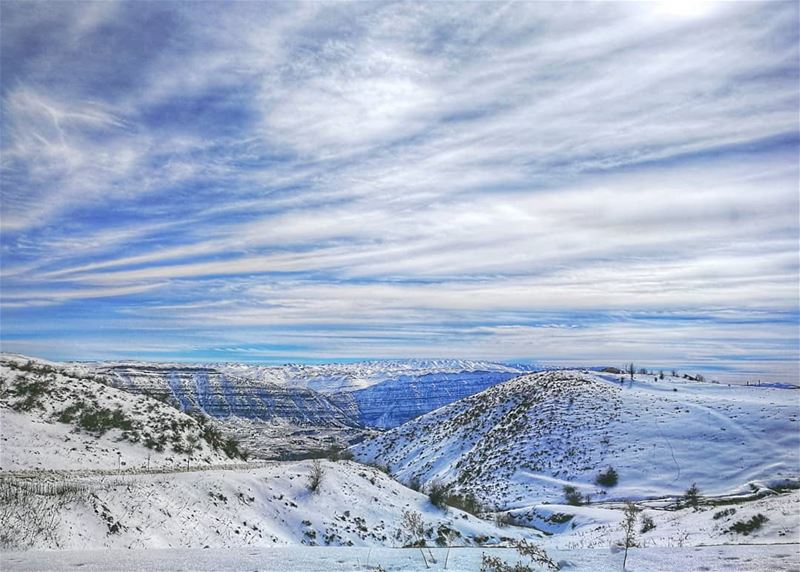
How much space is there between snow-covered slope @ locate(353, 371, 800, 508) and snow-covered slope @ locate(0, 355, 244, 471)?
2618 centimetres

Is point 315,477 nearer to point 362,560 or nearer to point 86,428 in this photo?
point 86,428

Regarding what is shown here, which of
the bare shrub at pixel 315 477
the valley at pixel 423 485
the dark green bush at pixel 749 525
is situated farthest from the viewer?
the bare shrub at pixel 315 477

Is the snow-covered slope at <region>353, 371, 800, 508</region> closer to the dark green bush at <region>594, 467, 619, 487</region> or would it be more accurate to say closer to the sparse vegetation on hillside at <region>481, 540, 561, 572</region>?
the dark green bush at <region>594, 467, 619, 487</region>

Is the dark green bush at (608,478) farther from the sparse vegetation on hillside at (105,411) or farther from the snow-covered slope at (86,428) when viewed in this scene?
the snow-covered slope at (86,428)

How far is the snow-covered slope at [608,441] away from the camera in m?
46.2

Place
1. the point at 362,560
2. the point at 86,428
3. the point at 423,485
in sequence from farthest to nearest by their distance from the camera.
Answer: the point at 423,485 → the point at 86,428 → the point at 362,560

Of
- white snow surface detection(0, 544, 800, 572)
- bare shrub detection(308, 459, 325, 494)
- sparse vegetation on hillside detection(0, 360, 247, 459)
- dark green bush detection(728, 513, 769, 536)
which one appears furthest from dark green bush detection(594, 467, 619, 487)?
white snow surface detection(0, 544, 800, 572)

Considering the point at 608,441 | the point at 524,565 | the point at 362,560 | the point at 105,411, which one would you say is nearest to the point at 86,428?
the point at 105,411

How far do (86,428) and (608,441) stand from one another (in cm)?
4678

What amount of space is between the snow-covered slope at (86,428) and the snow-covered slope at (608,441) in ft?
85.9

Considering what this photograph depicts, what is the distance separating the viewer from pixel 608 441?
55.9 metres

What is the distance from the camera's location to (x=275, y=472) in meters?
25.0

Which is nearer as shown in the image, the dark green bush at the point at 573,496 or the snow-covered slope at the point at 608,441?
the dark green bush at the point at 573,496

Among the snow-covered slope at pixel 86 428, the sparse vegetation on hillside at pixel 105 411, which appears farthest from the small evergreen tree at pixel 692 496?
the snow-covered slope at pixel 86 428
